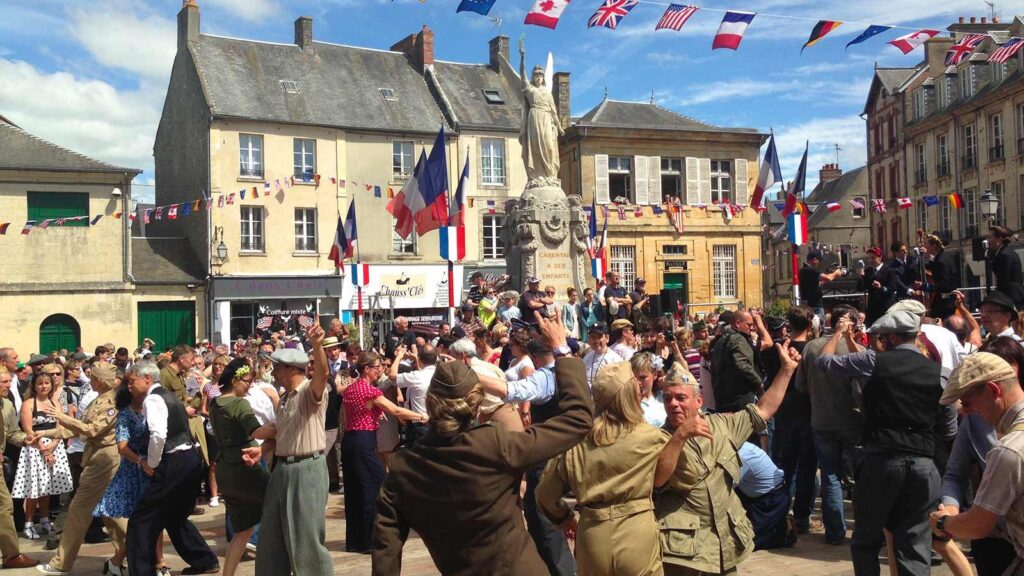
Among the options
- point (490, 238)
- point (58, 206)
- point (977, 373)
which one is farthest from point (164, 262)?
point (977, 373)

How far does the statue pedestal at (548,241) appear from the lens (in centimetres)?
1744

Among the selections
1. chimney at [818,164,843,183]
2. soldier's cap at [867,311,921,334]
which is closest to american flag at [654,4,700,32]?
soldier's cap at [867,311,921,334]

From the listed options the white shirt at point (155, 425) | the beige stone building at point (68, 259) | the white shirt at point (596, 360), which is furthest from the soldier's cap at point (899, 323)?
the beige stone building at point (68, 259)

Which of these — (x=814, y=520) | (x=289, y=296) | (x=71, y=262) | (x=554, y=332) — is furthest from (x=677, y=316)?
→ (x=71, y=262)

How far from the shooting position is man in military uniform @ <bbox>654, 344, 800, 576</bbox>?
4.19 m

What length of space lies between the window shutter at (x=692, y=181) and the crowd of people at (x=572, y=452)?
27916 mm

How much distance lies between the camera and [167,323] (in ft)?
105

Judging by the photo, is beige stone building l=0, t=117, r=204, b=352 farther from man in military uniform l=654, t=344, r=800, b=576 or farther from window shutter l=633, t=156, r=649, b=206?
man in military uniform l=654, t=344, r=800, b=576

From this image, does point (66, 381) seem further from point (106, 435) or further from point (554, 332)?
point (554, 332)

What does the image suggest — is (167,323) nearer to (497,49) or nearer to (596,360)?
(497,49)

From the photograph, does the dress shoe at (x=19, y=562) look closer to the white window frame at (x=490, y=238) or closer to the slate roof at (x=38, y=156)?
the slate roof at (x=38, y=156)

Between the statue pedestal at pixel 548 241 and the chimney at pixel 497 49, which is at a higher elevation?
the chimney at pixel 497 49

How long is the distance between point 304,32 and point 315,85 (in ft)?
9.10

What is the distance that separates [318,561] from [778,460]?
167 inches
